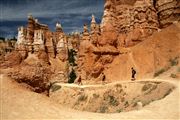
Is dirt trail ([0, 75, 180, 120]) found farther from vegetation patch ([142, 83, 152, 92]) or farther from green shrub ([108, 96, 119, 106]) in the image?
green shrub ([108, 96, 119, 106])

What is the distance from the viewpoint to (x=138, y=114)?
14.4 meters

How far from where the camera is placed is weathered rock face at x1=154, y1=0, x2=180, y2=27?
4184 centimetres

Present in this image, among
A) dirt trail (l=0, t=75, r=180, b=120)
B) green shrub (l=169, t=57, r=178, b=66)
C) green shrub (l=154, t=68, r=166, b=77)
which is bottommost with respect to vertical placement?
green shrub (l=154, t=68, r=166, b=77)

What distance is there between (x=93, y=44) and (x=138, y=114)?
107ft

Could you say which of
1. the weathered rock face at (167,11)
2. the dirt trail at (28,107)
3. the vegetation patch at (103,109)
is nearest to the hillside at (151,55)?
the weathered rock face at (167,11)

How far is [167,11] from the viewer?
4284cm

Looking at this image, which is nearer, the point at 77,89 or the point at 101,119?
the point at 101,119

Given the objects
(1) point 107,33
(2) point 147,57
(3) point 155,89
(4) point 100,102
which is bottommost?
(4) point 100,102

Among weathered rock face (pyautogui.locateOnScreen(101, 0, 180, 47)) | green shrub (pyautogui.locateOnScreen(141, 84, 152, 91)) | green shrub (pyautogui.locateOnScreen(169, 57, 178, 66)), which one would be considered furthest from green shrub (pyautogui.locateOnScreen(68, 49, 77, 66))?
green shrub (pyautogui.locateOnScreen(141, 84, 152, 91))

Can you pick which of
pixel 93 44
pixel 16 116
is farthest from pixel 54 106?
pixel 93 44

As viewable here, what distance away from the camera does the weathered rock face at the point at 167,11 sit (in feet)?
137

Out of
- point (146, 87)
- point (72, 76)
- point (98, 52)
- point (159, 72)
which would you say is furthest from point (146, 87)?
point (72, 76)

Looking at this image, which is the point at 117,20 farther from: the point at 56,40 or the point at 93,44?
the point at 56,40

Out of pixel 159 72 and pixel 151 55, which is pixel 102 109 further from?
pixel 151 55
